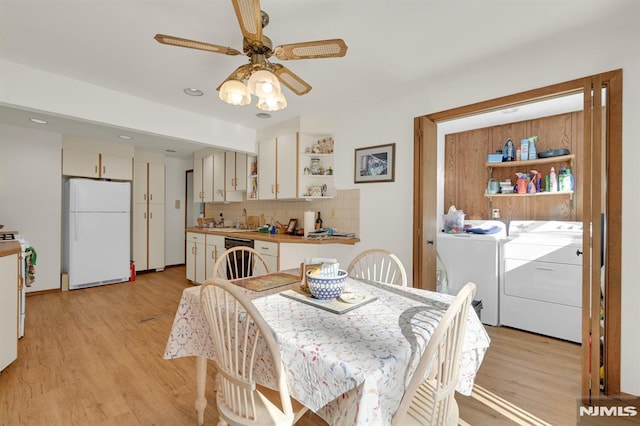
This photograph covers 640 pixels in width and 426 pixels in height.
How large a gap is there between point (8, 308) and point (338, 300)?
2.41m

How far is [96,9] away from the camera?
1659mm

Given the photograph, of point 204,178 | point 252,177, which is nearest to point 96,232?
point 204,178

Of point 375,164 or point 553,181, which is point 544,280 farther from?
point 375,164

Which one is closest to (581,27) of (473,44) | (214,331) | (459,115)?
(473,44)

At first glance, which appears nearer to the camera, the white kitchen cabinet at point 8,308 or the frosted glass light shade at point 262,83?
the frosted glass light shade at point 262,83

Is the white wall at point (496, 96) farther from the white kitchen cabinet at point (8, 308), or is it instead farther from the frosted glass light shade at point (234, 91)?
the white kitchen cabinet at point (8, 308)

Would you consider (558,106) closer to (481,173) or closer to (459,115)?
(481,173)

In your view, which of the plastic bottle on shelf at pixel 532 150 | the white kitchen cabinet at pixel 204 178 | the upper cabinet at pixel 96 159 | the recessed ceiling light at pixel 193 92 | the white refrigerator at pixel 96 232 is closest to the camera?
the recessed ceiling light at pixel 193 92

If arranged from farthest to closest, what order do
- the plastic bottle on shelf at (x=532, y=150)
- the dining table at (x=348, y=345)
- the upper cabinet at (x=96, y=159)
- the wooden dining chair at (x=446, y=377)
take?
1. the upper cabinet at (x=96, y=159)
2. the plastic bottle on shelf at (x=532, y=150)
3. the wooden dining chair at (x=446, y=377)
4. the dining table at (x=348, y=345)

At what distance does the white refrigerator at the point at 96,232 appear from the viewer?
4.11 metres

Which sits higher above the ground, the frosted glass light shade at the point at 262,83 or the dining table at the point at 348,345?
the frosted glass light shade at the point at 262,83

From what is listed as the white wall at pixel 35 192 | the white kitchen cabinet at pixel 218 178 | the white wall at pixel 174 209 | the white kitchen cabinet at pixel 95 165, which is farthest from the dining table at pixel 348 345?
the white wall at pixel 174 209

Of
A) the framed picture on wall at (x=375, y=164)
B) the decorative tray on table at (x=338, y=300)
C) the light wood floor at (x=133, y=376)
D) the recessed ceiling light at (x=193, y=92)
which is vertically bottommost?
the light wood floor at (x=133, y=376)

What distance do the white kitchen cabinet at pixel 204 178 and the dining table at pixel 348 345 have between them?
3.72 meters
